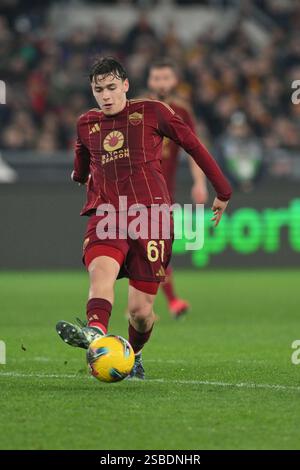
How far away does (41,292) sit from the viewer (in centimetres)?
1459

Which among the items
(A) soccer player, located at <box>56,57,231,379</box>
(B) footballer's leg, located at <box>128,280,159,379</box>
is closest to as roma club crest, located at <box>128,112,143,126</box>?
(A) soccer player, located at <box>56,57,231,379</box>

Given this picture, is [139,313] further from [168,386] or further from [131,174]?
[131,174]

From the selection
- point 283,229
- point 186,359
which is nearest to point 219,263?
point 283,229

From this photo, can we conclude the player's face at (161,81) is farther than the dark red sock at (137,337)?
Yes

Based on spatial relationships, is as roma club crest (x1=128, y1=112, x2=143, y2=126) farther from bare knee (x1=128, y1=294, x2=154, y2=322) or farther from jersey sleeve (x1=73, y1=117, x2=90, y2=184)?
bare knee (x1=128, y1=294, x2=154, y2=322)

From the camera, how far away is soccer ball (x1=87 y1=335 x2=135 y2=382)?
6.41 metres

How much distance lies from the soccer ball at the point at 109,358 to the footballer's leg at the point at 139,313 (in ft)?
1.82

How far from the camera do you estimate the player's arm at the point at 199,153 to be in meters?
7.10

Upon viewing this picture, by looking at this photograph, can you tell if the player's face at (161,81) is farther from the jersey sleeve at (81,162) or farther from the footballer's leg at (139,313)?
the footballer's leg at (139,313)

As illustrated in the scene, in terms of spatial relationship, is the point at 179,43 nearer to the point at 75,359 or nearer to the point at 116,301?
the point at 116,301

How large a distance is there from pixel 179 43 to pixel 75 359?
44.8 ft

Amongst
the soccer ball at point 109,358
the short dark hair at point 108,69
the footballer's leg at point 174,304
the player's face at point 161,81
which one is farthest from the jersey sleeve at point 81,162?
the footballer's leg at point 174,304

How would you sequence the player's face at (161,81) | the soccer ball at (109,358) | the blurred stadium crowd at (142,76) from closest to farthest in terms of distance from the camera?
1. the soccer ball at (109,358)
2. the player's face at (161,81)
3. the blurred stadium crowd at (142,76)

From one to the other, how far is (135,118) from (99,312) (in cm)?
125
